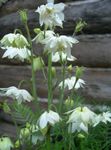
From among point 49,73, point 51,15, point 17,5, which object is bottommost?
point 17,5

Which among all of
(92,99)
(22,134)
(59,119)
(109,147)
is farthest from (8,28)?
(59,119)

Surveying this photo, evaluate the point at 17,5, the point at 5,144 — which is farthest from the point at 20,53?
the point at 17,5

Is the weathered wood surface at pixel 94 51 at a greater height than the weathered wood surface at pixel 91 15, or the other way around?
the weathered wood surface at pixel 91 15

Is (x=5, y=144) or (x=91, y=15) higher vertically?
(x=91, y=15)

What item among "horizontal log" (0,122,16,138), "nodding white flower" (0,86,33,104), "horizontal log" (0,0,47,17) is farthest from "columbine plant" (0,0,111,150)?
"horizontal log" (0,122,16,138)

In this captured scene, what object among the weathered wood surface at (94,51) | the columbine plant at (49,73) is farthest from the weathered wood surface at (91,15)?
the columbine plant at (49,73)

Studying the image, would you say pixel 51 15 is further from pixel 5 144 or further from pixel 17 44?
pixel 5 144

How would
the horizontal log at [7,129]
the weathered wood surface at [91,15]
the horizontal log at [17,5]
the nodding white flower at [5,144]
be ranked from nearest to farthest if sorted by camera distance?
the nodding white flower at [5,144] → the weathered wood surface at [91,15] → the horizontal log at [17,5] → the horizontal log at [7,129]

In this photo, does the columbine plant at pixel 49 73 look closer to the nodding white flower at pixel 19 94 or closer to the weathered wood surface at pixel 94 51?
the nodding white flower at pixel 19 94
